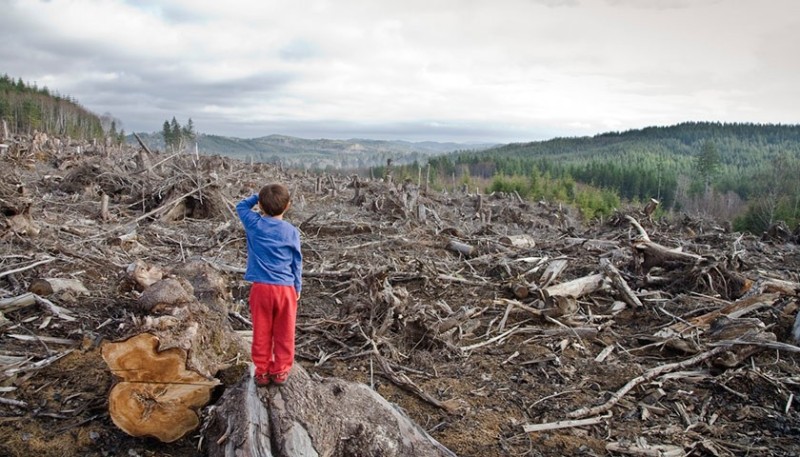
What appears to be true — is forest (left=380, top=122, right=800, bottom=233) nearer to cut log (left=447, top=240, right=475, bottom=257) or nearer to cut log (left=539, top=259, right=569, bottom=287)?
cut log (left=447, top=240, right=475, bottom=257)

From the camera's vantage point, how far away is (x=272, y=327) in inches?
125

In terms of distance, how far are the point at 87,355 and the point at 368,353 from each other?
2327 mm

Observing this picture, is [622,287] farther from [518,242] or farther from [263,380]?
[263,380]

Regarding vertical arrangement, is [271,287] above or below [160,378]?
above

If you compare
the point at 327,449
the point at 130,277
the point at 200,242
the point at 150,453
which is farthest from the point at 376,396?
the point at 200,242

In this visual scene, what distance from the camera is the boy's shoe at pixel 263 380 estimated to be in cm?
304

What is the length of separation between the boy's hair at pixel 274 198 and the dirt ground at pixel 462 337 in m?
1.12

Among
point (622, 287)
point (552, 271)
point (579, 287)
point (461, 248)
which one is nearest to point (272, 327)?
point (579, 287)

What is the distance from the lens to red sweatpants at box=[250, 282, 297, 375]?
308cm

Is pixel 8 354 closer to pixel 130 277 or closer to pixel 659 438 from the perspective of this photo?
pixel 130 277

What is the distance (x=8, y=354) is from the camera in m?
3.92

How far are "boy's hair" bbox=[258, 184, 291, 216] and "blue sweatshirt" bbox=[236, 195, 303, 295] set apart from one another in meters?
0.07

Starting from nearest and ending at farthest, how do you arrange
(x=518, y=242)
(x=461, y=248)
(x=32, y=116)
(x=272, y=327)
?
(x=272, y=327) < (x=461, y=248) < (x=518, y=242) < (x=32, y=116)

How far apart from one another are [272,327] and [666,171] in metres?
101
